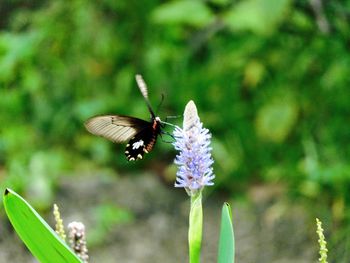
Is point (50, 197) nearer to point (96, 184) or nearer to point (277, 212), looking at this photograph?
point (96, 184)

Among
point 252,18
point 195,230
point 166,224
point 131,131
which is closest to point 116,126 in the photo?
point 131,131

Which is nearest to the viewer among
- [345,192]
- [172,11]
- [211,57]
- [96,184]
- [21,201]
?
[21,201]

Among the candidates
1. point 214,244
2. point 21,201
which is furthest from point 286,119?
point 21,201

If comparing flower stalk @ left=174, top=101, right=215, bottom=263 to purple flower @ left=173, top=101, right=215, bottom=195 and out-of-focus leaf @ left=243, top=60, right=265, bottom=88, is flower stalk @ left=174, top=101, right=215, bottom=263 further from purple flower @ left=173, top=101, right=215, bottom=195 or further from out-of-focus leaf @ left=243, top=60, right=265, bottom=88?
out-of-focus leaf @ left=243, top=60, right=265, bottom=88

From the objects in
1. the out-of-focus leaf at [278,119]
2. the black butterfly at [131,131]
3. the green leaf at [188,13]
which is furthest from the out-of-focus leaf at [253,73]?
the black butterfly at [131,131]

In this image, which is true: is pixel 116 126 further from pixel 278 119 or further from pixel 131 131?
pixel 278 119

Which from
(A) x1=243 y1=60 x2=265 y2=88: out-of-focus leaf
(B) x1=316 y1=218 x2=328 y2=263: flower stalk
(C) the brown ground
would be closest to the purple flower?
(B) x1=316 y1=218 x2=328 y2=263: flower stalk

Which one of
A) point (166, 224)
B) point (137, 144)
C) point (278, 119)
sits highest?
point (137, 144)
